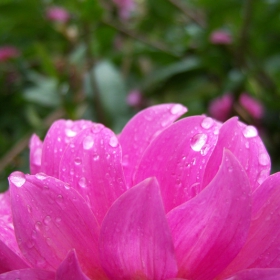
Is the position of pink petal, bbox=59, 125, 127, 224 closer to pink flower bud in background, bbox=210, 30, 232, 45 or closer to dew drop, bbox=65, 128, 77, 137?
dew drop, bbox=65, 128, 77, 137

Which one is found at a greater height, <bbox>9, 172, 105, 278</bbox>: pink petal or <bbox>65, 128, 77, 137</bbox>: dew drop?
<bbox>65, 128, 77, 137</bbox>: dew drop

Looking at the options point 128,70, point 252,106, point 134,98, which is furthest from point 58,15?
point 252,106

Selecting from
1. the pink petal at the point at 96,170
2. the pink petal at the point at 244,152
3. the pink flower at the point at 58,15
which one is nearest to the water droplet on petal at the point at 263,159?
the pink petal at the point at 244,152

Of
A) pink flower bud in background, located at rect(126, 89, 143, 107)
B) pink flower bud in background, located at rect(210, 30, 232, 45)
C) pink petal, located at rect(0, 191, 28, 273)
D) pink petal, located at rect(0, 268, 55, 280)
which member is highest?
pink flower bud in background, located at rect(210, 30, 232, 45)

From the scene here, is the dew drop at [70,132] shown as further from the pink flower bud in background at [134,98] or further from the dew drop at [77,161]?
the pink flower bud in background at [134,98]

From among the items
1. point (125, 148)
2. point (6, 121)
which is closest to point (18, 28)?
point (6, 121)

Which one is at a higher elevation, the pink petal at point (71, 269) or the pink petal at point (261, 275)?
the pink petal at point (71, 269)

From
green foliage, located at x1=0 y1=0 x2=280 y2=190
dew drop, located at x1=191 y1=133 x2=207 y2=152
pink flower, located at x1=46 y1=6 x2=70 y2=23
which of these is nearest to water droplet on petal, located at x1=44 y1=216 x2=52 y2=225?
dew drop, located at x1=191 y1=133 x2=207 y2=152
